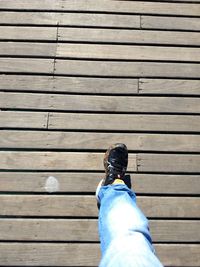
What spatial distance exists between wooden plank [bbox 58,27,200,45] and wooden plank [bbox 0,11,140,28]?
0.06 meters

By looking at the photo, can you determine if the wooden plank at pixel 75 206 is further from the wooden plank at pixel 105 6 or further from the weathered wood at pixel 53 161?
the wooden plank at pixel 105 6

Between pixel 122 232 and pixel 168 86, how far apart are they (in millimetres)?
1453

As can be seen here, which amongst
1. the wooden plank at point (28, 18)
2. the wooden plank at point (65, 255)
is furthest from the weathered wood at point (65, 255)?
the wooden plank at point (28, 18)

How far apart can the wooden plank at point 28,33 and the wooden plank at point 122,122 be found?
0.68 m

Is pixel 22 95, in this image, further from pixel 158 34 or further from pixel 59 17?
pixel 158 34

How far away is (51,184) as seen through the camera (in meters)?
2.69

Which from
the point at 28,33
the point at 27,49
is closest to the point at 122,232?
the point at 27,49

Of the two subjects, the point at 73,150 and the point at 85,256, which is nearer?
the point at 85,256

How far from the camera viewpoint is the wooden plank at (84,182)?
268 cm

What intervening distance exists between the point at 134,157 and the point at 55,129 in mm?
603

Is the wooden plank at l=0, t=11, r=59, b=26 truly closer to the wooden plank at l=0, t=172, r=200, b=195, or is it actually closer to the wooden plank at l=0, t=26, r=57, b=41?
the wooden plank at l=0, t=26, r=57, b=41

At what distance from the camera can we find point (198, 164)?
2783 millimetres

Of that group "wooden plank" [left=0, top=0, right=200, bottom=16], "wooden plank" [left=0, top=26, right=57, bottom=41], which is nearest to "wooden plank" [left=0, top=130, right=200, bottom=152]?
"wooden plank" [left=0, top=26, right=57, bottom=41]

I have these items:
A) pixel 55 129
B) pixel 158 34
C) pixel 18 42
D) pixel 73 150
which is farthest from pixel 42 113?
pixel 158 34
